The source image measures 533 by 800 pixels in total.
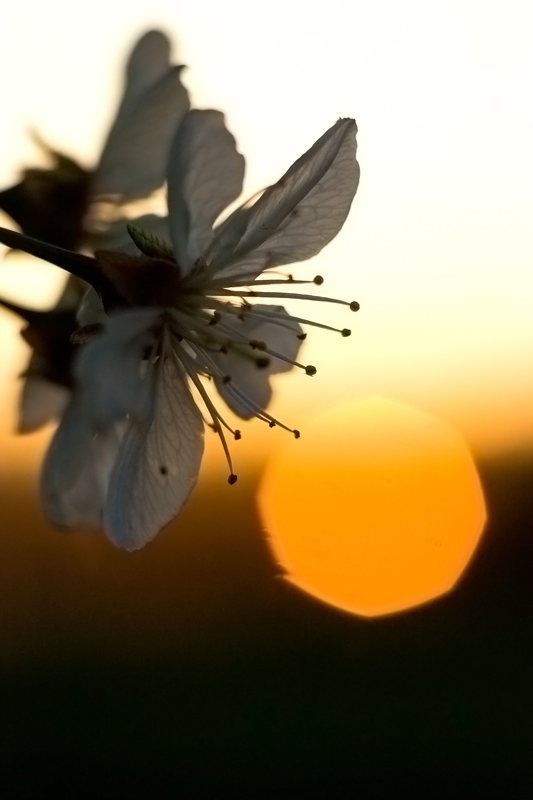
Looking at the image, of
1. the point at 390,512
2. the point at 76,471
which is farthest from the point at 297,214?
the point at 390,512

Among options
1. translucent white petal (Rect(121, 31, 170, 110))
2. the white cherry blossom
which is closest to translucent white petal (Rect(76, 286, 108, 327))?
the white cherry blossom

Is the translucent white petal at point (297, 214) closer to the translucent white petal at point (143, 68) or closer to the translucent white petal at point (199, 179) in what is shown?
the translucent white petal at point (199, 179)

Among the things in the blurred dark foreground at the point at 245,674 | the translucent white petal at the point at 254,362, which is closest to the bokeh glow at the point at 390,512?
the blurred dark foreground at the point at 245,674

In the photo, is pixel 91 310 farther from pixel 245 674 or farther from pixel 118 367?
pixel 245 674

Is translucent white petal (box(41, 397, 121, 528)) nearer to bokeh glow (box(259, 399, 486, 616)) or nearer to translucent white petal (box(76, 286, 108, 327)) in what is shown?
translucent white petal (box(76, 286, 108, 327))

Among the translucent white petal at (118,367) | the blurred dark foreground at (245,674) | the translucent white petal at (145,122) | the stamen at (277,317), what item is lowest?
the blurred dark foreground at (245,674)

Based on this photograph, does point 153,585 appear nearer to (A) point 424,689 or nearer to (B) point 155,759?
(B) point 155,759

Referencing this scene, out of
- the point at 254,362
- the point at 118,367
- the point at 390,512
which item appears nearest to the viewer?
the point at 118,367
